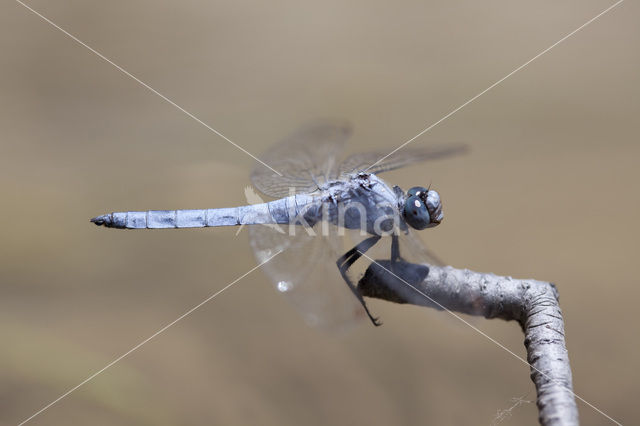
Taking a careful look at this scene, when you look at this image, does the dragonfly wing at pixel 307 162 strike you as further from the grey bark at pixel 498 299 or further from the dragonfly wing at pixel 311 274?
the grey bark at pixel 498 299

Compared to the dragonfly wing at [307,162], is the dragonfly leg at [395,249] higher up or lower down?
lower down

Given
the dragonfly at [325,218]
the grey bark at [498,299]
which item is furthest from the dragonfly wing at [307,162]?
the grey bark at [498,299]

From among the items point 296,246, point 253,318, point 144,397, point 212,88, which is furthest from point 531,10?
point 144,397

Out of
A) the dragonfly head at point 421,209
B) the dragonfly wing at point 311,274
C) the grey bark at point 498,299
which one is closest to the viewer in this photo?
the grey bark at point 498,299

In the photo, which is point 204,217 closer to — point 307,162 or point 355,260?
point 307,162

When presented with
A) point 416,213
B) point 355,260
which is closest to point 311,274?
point 355,260

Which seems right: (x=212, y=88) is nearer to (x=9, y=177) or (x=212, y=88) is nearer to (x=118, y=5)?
(x=118, y=5)

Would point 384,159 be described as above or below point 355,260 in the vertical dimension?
above
